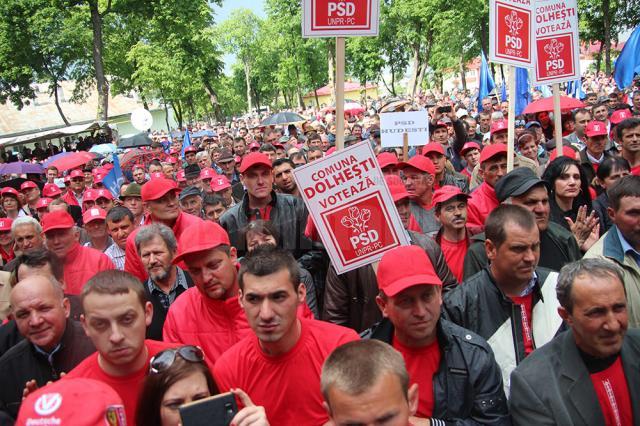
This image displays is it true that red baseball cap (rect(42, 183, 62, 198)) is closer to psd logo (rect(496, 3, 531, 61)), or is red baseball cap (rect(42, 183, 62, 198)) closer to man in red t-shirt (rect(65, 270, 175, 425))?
psd logo (rect(496, 3, 531, 61))

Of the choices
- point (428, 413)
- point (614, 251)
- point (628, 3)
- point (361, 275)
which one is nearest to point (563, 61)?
point (614, 251)

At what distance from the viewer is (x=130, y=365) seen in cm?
308

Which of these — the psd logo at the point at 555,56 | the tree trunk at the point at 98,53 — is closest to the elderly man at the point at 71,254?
the psd logo at the point at 555,56

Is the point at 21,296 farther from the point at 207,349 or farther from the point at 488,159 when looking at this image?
the point at 488,159

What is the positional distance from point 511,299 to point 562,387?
0.79m

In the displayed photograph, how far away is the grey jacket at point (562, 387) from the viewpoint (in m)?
2.62

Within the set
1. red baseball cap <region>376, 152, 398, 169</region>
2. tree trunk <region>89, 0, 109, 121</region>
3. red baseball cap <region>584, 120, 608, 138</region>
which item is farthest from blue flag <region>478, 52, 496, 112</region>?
tree trunk <region>89, 0, 109, 121</region>

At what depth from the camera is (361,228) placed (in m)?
3.93

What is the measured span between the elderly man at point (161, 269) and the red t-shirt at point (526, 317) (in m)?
2.56

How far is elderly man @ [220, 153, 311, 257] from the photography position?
19.9 ft

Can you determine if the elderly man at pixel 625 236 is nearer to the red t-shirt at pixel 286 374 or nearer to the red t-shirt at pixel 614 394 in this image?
the red t-shirt at pixel 614 394

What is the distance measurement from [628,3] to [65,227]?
44.8 m

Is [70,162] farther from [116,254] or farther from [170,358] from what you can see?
[170,358]

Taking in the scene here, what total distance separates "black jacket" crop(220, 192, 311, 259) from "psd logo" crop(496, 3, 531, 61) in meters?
2.49
